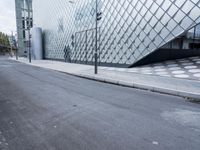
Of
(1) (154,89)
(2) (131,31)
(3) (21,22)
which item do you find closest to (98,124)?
(1) (154,89)

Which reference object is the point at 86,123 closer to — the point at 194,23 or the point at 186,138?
→ the point at 186,138

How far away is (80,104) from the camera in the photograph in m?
5.48

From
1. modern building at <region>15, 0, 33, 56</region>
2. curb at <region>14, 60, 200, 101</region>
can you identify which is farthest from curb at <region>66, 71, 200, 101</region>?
modern building at <region>15, 0, 33, 56</region>

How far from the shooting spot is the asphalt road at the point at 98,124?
306 cm

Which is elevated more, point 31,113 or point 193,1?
point 193,1

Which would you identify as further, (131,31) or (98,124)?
(131,31)

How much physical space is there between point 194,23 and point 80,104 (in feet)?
34.1

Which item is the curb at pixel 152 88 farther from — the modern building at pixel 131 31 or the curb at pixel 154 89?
the modern building at pixel 131 31

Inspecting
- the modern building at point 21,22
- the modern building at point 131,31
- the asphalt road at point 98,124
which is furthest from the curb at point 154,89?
the modern building at point 21,22

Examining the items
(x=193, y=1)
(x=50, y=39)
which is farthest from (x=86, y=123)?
(x=50, y=39)

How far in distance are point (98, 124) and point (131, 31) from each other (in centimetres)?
1311

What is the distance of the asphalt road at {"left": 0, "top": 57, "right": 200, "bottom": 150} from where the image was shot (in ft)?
10.1

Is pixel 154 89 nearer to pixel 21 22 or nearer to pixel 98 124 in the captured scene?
pixel 98 124

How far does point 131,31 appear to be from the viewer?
15469mm
